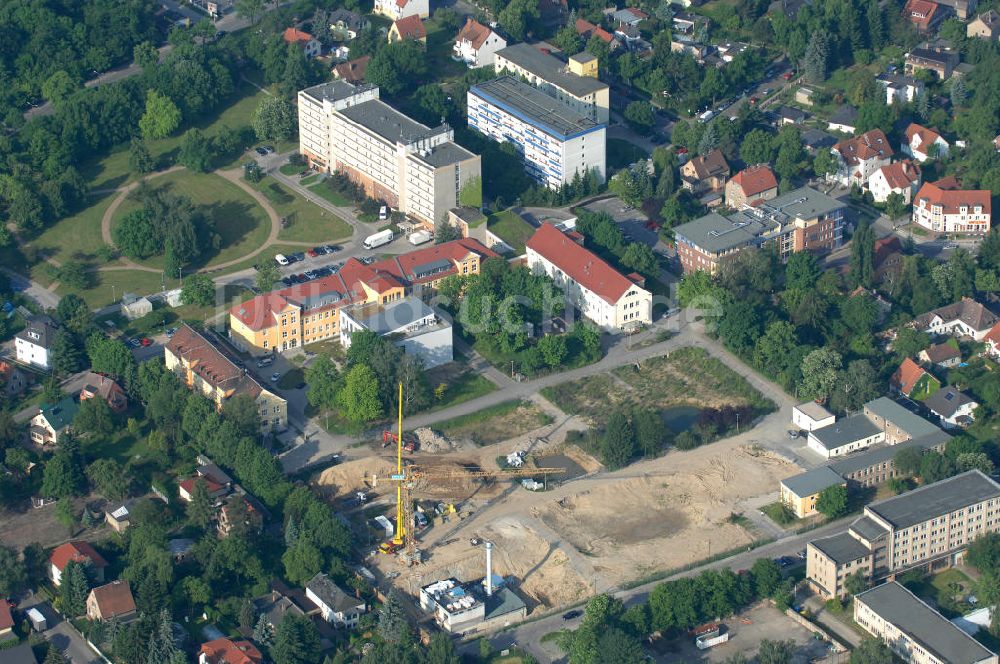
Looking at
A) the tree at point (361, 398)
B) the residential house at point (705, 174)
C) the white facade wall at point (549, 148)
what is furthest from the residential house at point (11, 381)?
the residential house at point (705, 174)

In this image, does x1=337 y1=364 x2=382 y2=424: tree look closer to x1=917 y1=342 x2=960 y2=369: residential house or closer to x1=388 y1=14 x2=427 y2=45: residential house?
x1=917 y1=342 x2=960 y2=369: residential house

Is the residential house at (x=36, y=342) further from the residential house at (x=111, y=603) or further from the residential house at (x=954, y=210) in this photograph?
the residential house at (x=954, y=210)

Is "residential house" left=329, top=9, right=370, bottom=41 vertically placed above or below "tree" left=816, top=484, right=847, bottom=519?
above

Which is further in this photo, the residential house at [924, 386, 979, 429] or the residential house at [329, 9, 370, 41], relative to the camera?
the residential house at [329, 9, 370, 41]

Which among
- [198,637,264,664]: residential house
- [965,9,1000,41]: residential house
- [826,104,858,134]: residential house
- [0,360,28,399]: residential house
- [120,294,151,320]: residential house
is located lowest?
[0,360,28,399]: residential house

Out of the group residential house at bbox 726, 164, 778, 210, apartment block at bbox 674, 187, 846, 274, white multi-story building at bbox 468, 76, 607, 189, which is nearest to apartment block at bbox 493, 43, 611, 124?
white multi-story building at bbox 468, 76, 607, 189

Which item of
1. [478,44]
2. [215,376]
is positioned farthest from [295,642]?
[478,44]
